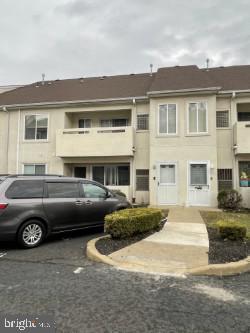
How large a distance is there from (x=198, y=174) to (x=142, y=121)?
179 inches

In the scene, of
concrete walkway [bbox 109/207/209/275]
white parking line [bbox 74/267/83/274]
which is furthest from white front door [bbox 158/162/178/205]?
white parking line [bbox 74/267/83/274]

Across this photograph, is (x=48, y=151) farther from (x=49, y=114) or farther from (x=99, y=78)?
(x=99, y=78)

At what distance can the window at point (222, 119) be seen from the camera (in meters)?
15.7

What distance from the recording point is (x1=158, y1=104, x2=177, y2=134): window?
1558 centimetres

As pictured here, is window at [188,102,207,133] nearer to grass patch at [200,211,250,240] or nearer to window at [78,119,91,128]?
grass patch at [200,211,250,240]

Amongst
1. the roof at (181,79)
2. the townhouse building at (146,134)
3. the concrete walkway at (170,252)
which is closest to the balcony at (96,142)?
the townhouse building at (146,134)

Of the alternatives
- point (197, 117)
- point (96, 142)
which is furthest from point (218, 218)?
point (96, 142)

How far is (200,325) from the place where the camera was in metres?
3.42

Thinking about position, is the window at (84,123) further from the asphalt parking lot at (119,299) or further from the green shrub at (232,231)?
the asphalt parking lot at (119,299)

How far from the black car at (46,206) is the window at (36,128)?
9874 mm

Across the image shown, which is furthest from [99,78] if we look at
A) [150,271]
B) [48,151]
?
[150,271]

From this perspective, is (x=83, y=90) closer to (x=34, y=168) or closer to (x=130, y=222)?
(x=34, y=168)

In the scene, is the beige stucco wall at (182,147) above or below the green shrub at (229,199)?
above

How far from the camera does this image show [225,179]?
15352 mm
